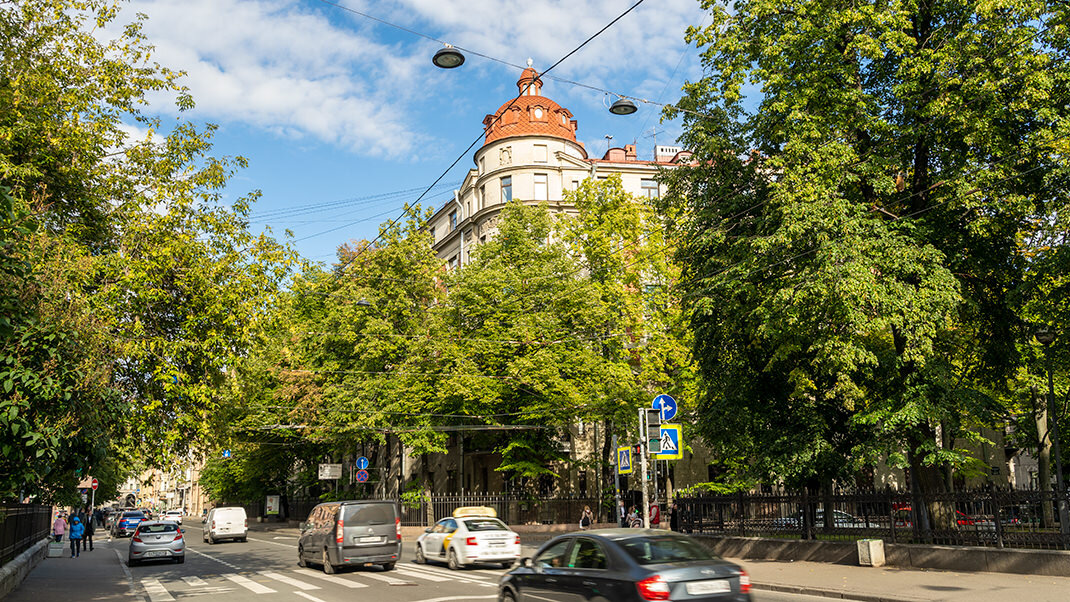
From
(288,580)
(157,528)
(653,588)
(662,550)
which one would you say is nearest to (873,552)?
(662,550)

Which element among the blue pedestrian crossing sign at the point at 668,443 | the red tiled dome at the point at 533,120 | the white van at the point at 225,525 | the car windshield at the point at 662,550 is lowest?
the white van at the point at 225,525

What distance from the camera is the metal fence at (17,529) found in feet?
55.3

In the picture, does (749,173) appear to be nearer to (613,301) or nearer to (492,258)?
(613,301)

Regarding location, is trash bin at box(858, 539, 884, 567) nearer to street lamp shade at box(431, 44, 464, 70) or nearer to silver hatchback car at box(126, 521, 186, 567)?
street lamp shade at box(431, 44, 464, 70)

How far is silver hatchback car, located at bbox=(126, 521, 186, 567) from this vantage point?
80.7 feet

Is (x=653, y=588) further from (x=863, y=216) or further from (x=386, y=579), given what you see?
(x=863, y=216)

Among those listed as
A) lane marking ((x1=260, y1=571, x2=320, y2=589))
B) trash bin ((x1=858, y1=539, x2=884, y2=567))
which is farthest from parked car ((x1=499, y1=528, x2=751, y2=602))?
trash bin ((x1=858, y1=539, x2=884, y2=567))

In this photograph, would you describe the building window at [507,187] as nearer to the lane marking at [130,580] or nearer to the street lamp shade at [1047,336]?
the lane marking at [130,580]

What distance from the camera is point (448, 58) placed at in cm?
1473

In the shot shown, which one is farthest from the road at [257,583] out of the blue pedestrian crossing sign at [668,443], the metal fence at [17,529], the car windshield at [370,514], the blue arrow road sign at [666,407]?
the blue arrow road sign at [666,407]

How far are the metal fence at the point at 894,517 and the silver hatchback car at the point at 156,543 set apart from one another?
53.1ft

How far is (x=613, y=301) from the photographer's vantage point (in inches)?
1382

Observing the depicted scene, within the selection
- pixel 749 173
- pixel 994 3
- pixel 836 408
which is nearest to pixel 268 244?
pixel 749 173

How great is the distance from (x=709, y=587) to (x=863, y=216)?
13226 mm
